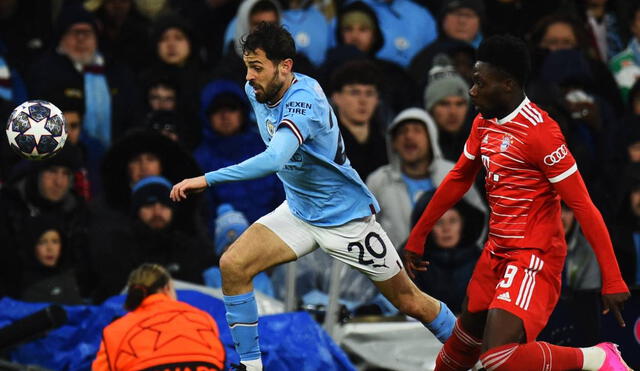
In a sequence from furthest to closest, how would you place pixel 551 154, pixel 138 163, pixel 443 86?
pixel 443 86, pixel 138 163, pixel 551 154

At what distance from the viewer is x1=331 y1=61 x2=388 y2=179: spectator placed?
10719 millimetres

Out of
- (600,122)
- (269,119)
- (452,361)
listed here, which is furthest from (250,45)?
(600,122)

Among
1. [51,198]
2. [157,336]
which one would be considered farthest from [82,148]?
[157,336]

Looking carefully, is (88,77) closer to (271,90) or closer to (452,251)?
(452,251)

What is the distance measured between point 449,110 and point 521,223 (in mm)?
4196

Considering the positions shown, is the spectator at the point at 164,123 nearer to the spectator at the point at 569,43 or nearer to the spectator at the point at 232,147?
the spectator at the point at 232,147

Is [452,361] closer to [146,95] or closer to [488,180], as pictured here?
[488,180]

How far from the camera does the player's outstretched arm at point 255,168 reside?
6.49m

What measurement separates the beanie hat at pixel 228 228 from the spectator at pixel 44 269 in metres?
1.12

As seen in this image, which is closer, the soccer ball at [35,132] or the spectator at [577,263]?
the soccer ball at [35,132]

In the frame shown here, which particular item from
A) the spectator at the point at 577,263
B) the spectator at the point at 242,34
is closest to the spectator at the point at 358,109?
the spectator at the point at 242,34

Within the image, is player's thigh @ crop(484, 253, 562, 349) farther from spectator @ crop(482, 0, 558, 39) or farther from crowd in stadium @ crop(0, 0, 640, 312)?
spectator @ crop(482, 0, 558, 39)

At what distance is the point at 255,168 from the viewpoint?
6.70 m

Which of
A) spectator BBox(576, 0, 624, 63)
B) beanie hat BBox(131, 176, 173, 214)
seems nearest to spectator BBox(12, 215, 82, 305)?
beanie hat BBox(131, 176, 173, 214)
